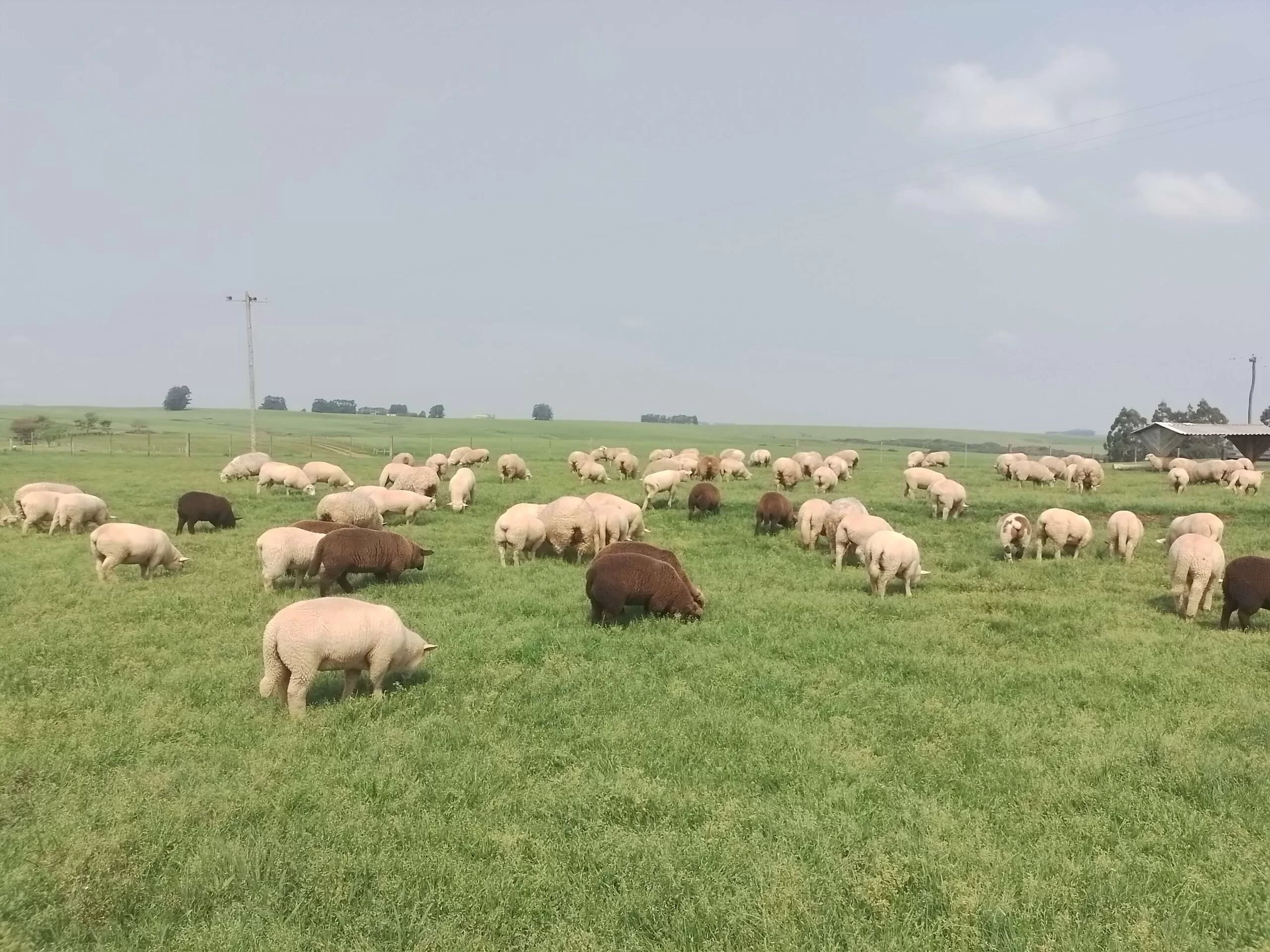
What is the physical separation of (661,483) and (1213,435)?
137 ft

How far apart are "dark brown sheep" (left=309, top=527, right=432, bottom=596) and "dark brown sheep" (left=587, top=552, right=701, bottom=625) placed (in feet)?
12.8

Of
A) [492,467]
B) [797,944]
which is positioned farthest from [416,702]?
[492,467]

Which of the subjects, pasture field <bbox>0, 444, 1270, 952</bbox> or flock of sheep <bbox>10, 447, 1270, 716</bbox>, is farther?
flock of sheep <bbox>10, 447, 1270, 716</bbox>

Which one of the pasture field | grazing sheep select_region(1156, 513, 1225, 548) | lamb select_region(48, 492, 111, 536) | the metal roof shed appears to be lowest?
the pasture field

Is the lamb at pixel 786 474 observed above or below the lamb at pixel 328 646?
above

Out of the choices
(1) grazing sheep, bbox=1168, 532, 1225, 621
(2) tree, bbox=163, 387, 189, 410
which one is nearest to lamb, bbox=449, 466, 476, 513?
(1) grazing sheep, bbox=1168, 532, 1225, 621

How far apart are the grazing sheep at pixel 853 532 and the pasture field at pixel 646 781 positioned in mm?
2957

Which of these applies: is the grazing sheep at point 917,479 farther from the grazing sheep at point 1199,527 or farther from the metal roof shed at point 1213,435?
the metal roof shed at point 1213,435

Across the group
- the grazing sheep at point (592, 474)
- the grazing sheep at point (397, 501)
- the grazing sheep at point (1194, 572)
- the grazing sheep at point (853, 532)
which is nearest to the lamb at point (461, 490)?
the grazing sheep at point (397, 501)

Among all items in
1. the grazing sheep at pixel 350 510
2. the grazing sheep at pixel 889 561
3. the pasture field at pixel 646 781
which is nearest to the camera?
the pasture field at pixel 646 781

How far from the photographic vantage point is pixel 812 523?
17422mm

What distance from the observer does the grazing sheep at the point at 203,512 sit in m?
18.4

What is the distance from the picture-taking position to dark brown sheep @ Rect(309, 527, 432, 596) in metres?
12.3

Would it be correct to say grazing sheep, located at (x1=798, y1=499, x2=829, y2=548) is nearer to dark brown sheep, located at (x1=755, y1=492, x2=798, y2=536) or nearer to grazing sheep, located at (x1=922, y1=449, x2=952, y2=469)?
dark brown sheep, located at (x1=755, y1=492, x2=798, y2=536)
